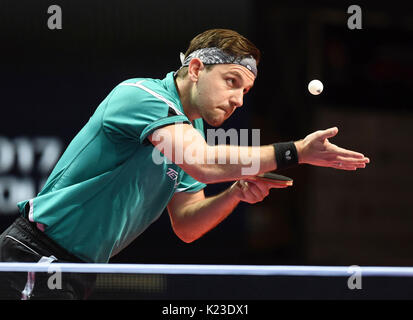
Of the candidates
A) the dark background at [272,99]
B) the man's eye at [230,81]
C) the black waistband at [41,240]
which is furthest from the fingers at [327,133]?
the dark background at [272,99]

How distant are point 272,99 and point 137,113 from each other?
82.4 inches

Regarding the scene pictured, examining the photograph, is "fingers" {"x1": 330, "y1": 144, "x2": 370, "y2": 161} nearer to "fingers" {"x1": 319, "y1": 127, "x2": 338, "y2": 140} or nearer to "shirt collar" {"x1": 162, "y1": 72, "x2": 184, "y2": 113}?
"fingers" {"x1": 319, "y1": 127, "x2": 338, "y2": 140}

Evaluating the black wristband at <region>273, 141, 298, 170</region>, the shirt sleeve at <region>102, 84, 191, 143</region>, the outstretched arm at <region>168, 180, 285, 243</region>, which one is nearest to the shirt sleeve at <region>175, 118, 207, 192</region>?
the outstretched arm at <region>168, 180, 285, 243</region>

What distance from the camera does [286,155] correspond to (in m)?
2.10

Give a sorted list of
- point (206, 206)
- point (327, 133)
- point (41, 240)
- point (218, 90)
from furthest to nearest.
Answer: point (206, 206)
point (218, 90)
point (41, 240)
point (327, 133)

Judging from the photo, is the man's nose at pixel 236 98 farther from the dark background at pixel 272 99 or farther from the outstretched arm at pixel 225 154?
the dark background at pixel 272 99

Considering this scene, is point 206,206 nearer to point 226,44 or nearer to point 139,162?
point 139,162

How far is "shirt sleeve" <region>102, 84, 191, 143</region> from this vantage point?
2.11 meters

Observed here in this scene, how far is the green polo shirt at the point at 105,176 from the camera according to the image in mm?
2166

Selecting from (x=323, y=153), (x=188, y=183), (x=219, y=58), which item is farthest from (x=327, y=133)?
(x=188, y=183)
